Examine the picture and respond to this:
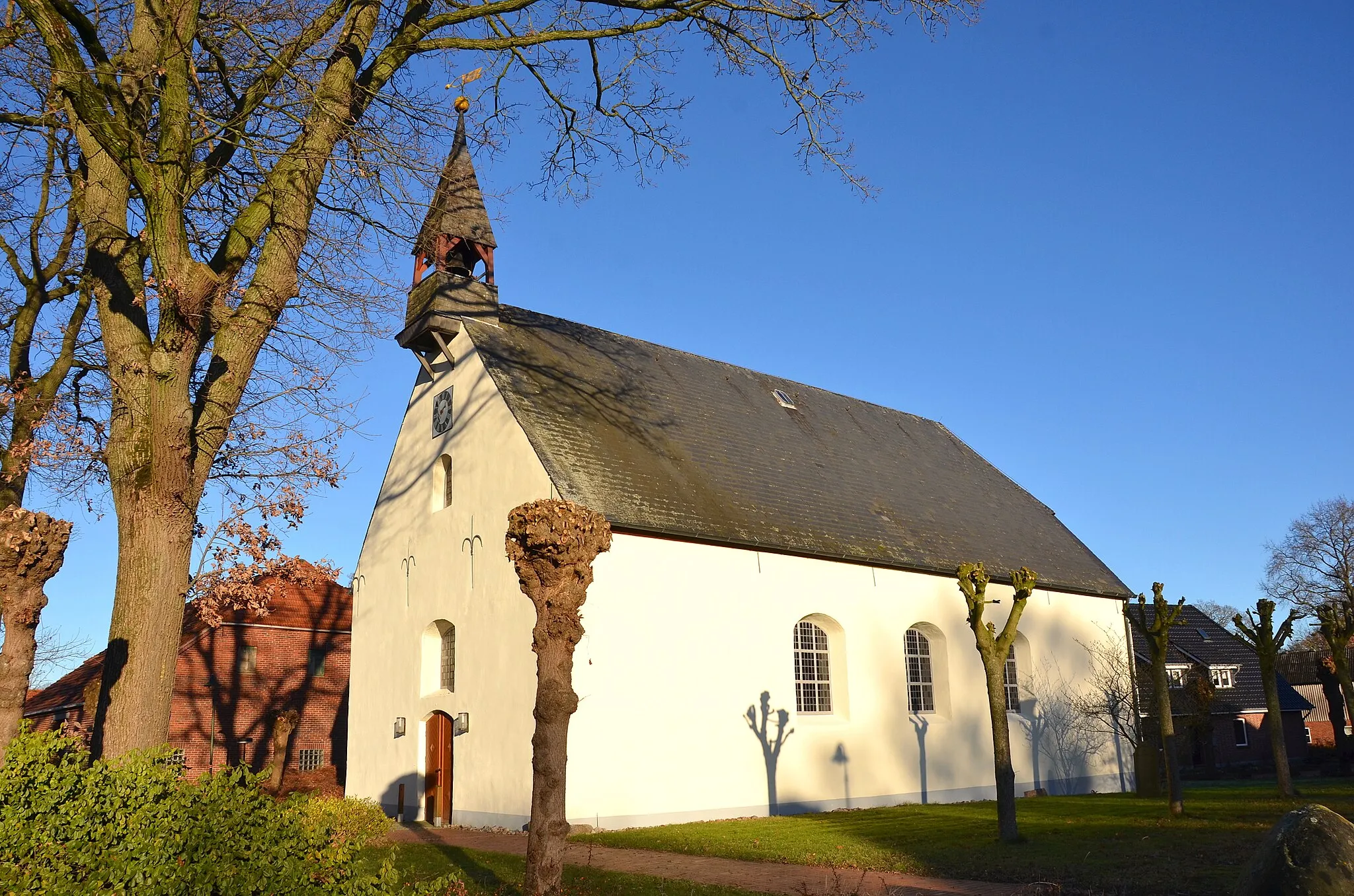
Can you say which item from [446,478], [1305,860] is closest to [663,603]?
[446,478]

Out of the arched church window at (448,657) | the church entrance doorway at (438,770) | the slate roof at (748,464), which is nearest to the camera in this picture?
the slate roof at (748,464)

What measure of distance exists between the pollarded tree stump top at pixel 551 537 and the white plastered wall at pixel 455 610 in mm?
7529

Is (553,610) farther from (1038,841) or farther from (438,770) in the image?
(438,770)

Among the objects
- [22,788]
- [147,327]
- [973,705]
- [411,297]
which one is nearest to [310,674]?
[411,297]

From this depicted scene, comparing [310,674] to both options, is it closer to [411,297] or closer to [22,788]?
[411,297]

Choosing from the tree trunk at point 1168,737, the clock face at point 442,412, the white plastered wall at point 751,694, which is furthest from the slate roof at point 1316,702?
the clock face at point 442,412

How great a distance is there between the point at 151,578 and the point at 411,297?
1295 cm

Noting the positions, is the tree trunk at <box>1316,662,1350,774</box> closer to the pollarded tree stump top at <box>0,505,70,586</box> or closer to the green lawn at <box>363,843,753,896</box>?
the green lawn at <box>363,843,753,896</box>

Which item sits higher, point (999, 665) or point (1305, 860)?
point (999, 665)

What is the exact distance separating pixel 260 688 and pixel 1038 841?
2307 centimetres

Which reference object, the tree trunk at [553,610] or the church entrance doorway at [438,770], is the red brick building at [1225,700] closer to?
the church entrance doorway at [438,770]

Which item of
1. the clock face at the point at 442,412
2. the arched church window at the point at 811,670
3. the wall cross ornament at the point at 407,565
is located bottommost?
the arched church window at the point at 811,670

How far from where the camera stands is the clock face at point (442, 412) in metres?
18.9

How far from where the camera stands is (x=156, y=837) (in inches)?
199
